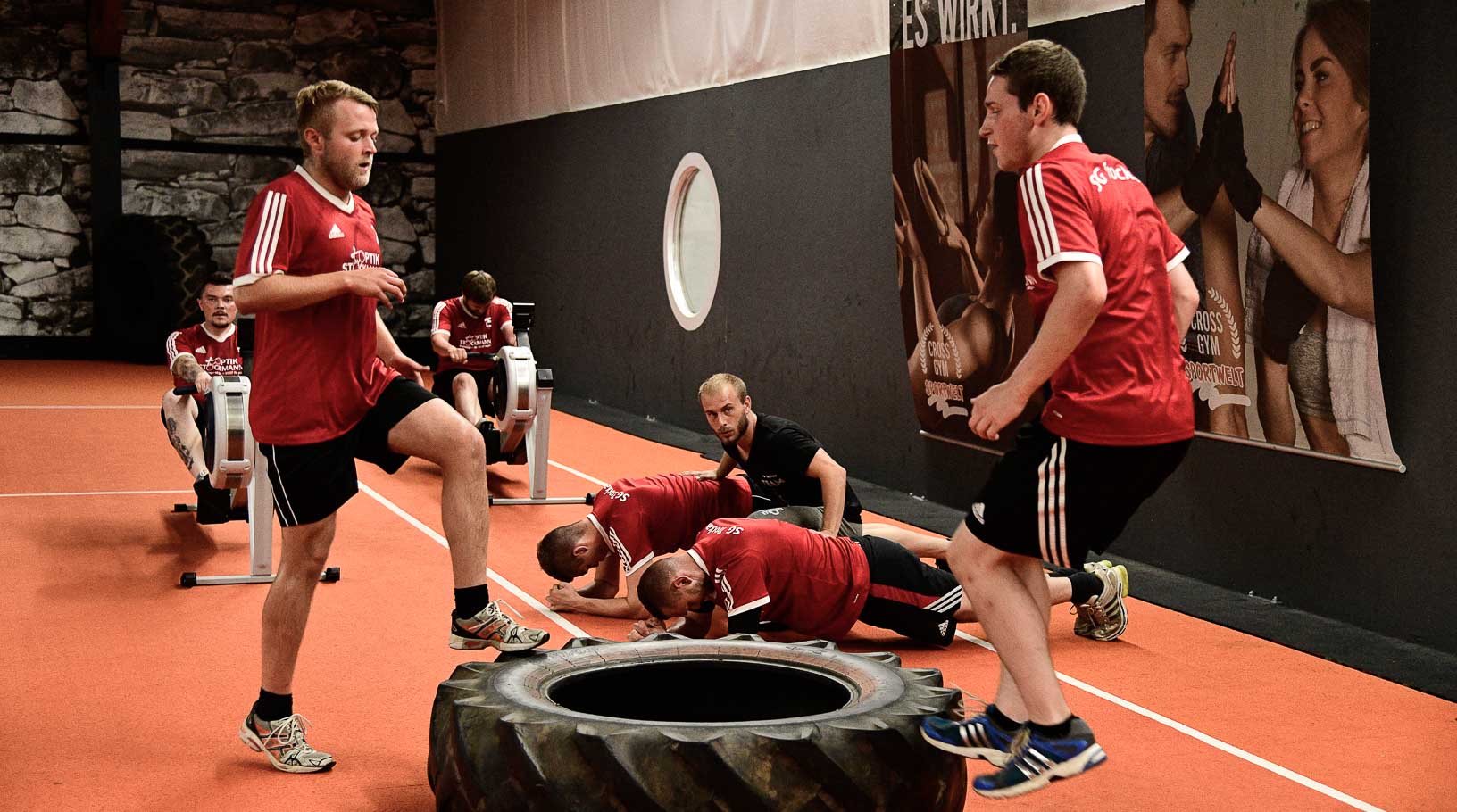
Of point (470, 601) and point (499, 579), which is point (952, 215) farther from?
point (470, 601)

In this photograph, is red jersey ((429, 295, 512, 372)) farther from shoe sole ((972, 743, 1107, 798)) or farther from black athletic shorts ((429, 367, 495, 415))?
shoe sole ((972, 743, 1107, 798))

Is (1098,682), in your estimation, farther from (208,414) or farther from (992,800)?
(208,414)

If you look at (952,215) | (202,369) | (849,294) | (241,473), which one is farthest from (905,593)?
(849,294)

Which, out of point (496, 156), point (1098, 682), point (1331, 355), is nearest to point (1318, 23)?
point (1331, 355)

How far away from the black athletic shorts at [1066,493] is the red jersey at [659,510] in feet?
8.21

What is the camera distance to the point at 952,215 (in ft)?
23.8

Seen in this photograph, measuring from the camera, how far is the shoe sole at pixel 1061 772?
2758 mm

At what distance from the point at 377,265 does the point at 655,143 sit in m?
8.15

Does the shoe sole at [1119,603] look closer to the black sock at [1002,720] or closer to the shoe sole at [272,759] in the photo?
the black sock at [1002,720]

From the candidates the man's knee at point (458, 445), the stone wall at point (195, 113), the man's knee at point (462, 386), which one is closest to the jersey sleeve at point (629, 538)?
the man's knee at point (458, 445)

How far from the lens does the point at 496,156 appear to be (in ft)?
49.4

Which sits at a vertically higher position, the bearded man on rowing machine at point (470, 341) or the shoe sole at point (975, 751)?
the bearded man on rowing machine at point (470, 341)

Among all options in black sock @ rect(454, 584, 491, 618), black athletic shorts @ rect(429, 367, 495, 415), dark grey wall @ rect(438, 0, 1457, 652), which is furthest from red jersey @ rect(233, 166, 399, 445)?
black athletic shorts @ rect(429, 367, 495, 415)

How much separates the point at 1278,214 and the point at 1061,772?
3.16 meters
